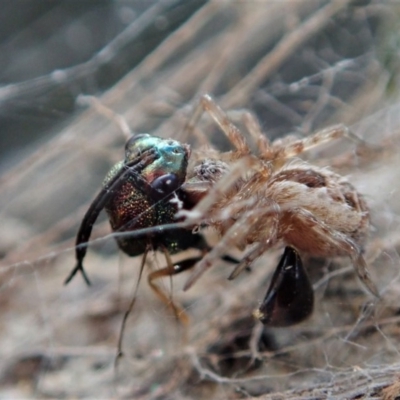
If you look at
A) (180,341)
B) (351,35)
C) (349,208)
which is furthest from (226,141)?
(351,35)

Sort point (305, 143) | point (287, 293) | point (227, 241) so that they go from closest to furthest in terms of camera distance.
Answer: point (227, 241), point (287, 293), point (305, 143)

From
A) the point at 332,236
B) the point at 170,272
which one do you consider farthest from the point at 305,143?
the point at 170,272

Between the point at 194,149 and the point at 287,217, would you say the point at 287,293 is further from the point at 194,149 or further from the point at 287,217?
the point at 194,149

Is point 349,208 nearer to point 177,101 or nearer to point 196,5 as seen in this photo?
point 177,101

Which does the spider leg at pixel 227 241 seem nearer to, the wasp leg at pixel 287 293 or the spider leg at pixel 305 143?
the wasp leg at pixel 287 293

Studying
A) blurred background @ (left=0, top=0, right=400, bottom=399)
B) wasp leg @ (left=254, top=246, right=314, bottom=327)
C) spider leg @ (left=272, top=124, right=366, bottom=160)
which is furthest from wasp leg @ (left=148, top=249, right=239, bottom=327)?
spider leg @ (left=272, top=124, right=366, bottom=160)

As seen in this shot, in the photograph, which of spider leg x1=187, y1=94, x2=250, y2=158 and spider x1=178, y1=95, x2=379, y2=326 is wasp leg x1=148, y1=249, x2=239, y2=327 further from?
spider leg x1=187, y1=94, x2=250, y2=158
